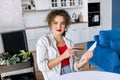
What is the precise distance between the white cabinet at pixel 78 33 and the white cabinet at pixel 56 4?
0.71m

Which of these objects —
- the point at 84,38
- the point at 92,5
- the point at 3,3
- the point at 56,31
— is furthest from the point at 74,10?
the point at 56,31

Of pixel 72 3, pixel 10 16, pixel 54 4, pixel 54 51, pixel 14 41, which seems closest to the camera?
pixel 54 51

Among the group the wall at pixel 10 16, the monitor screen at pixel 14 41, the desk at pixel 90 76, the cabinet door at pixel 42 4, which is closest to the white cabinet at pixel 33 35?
the cabinet door at pixel 42 4

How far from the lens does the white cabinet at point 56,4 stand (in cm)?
551

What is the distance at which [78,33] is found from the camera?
19.8 ft

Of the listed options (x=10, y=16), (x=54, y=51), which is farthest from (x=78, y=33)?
(x=54, y=51)

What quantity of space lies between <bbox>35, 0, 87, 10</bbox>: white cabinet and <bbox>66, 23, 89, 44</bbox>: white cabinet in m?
0.71

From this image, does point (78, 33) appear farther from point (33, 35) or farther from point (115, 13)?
point (115, 13)

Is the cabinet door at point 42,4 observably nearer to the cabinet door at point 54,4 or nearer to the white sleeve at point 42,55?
the cabinet door at point 54,4

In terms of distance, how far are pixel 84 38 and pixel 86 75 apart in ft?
15.4

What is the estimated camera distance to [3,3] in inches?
160

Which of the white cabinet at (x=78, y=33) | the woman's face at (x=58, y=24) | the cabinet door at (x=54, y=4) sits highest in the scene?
the cabinet door at (x=54, y=4)

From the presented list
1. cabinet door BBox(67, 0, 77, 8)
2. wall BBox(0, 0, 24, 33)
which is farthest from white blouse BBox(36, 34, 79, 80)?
cabinet door BBox(67, 0, 77, 8)

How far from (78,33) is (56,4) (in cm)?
120
